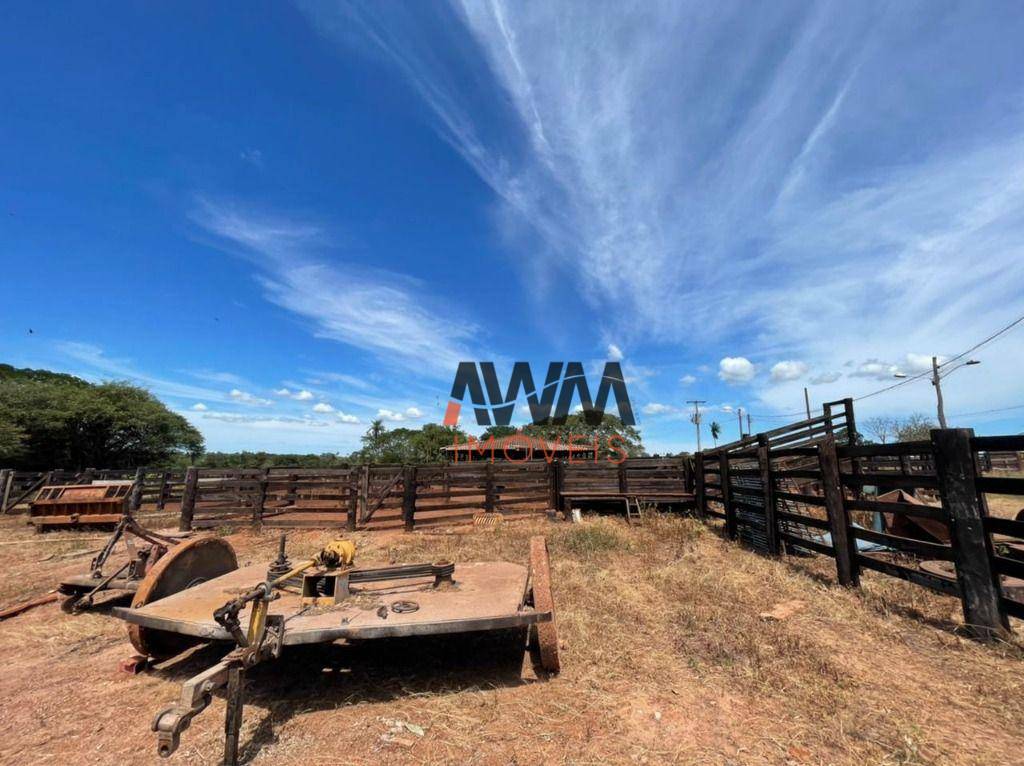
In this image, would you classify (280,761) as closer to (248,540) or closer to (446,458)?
(248,540)

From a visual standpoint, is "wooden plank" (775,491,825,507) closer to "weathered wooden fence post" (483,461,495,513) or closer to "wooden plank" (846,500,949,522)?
"wooden plank" (846,500,949,522)

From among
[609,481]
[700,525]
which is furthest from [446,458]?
[700,525]

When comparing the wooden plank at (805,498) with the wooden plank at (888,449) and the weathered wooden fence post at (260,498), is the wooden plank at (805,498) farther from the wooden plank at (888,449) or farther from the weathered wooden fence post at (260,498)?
the weathered wooden fence post at (260,498)

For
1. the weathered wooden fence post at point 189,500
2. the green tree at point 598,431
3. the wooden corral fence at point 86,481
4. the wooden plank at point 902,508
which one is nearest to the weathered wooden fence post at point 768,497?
the wooden plank at point 902,508

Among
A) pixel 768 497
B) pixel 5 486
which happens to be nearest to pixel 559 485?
pixel 768 497

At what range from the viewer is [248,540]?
34.5ft

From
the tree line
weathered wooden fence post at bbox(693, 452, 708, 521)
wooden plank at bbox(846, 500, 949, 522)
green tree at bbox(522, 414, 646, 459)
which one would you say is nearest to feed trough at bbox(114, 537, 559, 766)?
wooden plank at bbox(846, 500, 949, 522)

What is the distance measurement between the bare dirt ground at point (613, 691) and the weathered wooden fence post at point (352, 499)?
20.0 ft

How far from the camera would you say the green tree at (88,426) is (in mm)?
25156

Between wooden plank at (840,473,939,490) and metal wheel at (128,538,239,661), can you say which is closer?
metal wheel at (128,538,239,661)

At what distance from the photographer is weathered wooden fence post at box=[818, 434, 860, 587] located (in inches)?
207

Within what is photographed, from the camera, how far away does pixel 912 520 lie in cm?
667

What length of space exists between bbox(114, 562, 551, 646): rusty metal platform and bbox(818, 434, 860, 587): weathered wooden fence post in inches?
157

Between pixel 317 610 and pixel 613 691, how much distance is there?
241 cm
